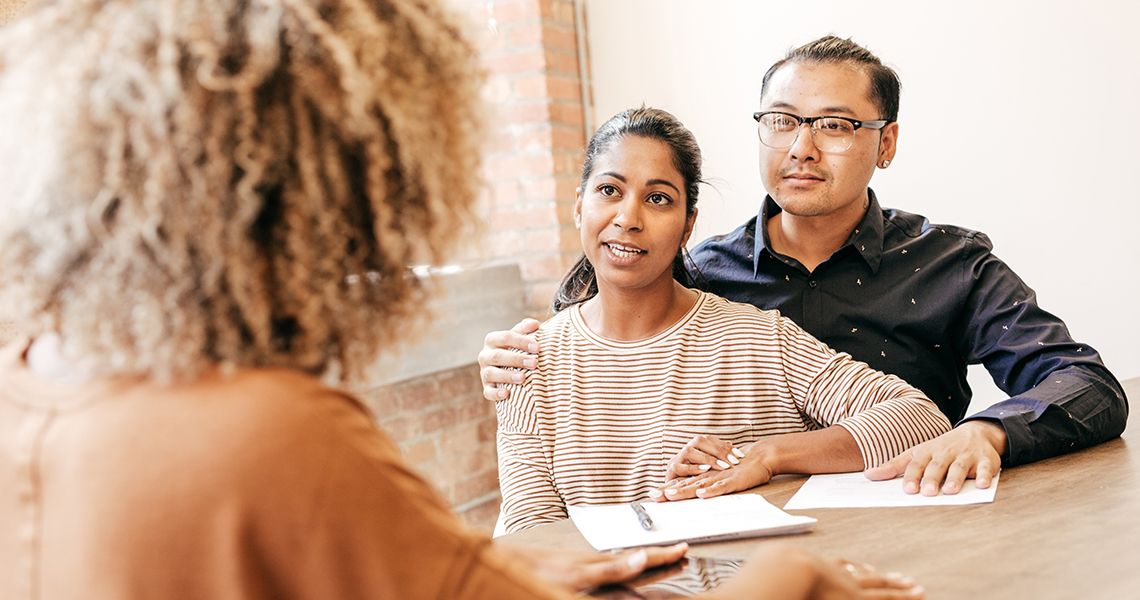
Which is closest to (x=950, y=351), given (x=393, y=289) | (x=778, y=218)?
(x=778, y=218)

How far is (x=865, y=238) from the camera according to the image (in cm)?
220

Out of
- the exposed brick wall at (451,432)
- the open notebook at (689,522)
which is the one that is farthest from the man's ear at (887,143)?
the exposed brick wall at (451,432)

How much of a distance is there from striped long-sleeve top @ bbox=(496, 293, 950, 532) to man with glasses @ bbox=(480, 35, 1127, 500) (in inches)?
6.1

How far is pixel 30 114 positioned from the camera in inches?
28.4

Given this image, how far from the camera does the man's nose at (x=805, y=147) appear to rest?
217cm

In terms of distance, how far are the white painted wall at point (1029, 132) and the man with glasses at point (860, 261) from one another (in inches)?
20.6

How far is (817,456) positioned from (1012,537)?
0.45 m

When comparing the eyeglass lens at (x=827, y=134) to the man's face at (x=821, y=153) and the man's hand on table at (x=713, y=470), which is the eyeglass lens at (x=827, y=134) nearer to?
the man's face at (x=821, y=153)

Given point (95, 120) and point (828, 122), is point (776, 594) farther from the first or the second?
point (828, 122)

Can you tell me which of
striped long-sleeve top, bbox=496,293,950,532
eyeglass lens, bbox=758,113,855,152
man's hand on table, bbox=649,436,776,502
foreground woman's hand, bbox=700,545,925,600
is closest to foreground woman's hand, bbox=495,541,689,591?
foreground woman's hand, bbox=700,545,925,600

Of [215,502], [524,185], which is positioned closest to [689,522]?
[215,502]

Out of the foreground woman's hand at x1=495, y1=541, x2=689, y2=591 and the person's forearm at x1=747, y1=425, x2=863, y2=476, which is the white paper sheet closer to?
the person's forearm at x1=747, y1=425, x2=863, y2=476

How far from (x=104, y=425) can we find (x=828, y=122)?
181cm

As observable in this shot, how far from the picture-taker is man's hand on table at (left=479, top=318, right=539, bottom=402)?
6.33ft
